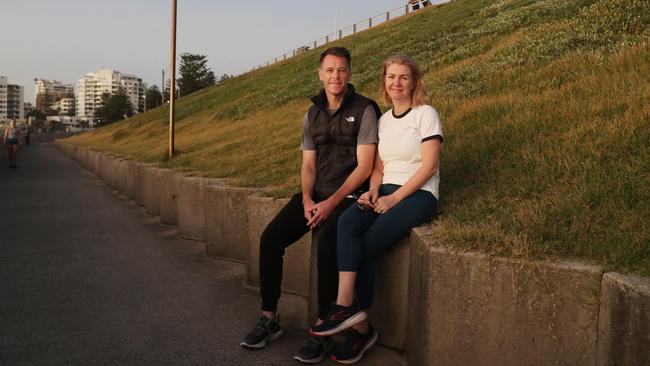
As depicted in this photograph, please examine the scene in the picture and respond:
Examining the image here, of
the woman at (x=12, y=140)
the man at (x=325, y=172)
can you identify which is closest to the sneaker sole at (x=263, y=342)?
the man at (x=325, y=172)

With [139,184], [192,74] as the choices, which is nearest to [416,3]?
[139,184]

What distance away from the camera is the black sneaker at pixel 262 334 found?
144 inches

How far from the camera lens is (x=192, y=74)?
3858 inches

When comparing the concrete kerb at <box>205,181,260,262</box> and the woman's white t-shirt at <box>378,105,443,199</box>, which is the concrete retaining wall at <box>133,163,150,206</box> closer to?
the concrete kerb at <box>205,181,260,262</box>

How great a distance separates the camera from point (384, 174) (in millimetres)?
3826

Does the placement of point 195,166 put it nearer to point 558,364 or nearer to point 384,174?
point 384,174

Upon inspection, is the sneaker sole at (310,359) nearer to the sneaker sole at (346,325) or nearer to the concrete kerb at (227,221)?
the sneaker sole at (346,325)

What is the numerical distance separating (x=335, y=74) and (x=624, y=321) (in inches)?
95.3

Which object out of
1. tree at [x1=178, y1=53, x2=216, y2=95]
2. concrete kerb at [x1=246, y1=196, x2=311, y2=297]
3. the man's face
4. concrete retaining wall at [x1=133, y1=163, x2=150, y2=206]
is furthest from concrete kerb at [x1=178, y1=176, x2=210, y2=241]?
tree at [x1=178, y1=53, x2=216, y2=95]

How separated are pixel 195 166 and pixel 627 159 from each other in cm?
695

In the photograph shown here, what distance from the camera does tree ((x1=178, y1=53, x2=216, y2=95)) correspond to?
97.2 metres

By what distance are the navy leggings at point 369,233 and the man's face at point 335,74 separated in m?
0.94

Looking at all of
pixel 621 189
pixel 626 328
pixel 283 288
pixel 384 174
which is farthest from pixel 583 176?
pixel 283 288

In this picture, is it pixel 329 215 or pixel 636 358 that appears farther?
pixel 329 215
